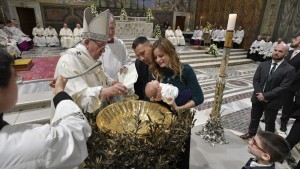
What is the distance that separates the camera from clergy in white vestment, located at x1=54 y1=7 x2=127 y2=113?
1434 mm

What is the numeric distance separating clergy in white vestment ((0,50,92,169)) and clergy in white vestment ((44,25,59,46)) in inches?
494

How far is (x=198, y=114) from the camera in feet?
14.0

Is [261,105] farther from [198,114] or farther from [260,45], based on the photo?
[260,45]

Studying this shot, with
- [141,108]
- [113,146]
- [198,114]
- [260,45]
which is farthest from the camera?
[260,45]

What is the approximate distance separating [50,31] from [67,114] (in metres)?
12.7

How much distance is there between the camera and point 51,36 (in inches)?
469

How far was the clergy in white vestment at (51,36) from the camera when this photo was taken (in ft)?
38.2

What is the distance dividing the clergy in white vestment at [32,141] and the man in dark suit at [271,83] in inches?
114

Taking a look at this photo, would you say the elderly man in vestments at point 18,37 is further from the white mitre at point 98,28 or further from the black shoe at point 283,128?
the black shoe at point 283,128

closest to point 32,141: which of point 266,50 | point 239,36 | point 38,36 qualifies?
point 266,50

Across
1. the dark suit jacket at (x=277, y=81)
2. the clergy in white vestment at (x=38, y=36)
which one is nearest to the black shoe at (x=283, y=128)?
the dark suit jacket at (x=277, y=81)

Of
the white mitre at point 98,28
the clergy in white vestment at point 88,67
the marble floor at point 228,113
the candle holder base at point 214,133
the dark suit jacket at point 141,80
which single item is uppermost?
the white mitre at point 98,28

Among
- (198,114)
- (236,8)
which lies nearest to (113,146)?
(198,114)

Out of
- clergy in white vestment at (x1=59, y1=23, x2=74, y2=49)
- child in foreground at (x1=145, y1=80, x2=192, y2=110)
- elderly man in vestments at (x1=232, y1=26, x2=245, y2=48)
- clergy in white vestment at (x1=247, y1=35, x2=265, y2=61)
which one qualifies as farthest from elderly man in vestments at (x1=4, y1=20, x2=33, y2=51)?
elderly man in vestments at (x1=232, y1=26, x2=245, y2=48)
